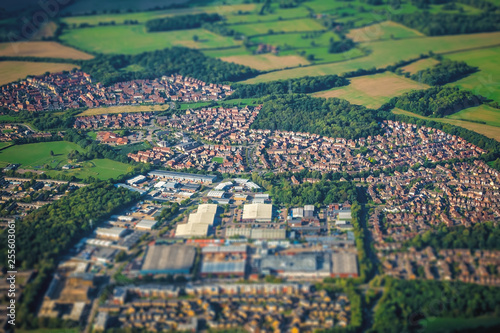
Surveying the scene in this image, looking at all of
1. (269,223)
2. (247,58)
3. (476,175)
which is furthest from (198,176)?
(247,58)

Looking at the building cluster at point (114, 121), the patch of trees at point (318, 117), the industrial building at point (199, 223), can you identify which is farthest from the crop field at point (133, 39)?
the industrial building at point (199, 223)

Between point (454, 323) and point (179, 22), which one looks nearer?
point (454, 323)

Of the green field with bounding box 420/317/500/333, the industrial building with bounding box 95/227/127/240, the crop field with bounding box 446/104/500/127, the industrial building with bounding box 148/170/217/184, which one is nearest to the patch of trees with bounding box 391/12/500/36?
the crop field with bounding box 446/104/500/127

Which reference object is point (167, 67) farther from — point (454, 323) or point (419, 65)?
point (454, 323)

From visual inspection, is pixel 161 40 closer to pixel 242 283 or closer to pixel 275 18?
pixel 275 18

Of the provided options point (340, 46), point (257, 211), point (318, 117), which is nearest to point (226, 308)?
point (257, 211)

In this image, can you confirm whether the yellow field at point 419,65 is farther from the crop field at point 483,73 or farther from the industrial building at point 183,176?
the industrial building at point 183,176

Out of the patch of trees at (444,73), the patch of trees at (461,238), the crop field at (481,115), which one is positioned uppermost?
the patch of trees at (444,73)
